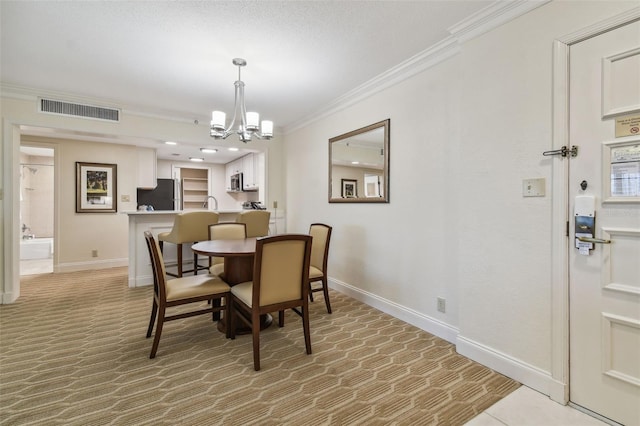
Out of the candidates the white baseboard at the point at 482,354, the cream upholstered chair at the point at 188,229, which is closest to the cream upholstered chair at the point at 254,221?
the cream upholstered chair at the point at 188,229

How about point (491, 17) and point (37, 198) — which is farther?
point (37, 198)

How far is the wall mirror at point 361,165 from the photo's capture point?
307cm

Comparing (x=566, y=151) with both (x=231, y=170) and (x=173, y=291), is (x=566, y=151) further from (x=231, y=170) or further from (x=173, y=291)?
(x=231, y=170)

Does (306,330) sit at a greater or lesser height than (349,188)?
lesser

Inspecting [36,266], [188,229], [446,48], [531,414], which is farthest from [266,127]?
[36,266]

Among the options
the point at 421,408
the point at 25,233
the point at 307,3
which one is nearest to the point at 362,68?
the point at 307,3

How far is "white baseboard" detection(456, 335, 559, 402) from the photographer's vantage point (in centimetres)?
173

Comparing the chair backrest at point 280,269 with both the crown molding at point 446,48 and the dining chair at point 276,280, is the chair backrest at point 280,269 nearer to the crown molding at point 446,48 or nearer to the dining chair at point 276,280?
the dining chair at point 276,280

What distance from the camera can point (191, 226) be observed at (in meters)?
3.64

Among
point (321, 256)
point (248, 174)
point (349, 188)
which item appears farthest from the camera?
point (248, 174)

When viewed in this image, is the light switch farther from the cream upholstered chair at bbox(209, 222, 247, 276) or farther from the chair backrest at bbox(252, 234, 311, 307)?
the cream upholstered chair at bbox(209, 222, 247, 276)

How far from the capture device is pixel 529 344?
5.94 ft

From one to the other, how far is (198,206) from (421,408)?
7783 mm

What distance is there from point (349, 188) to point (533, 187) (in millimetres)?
2066
